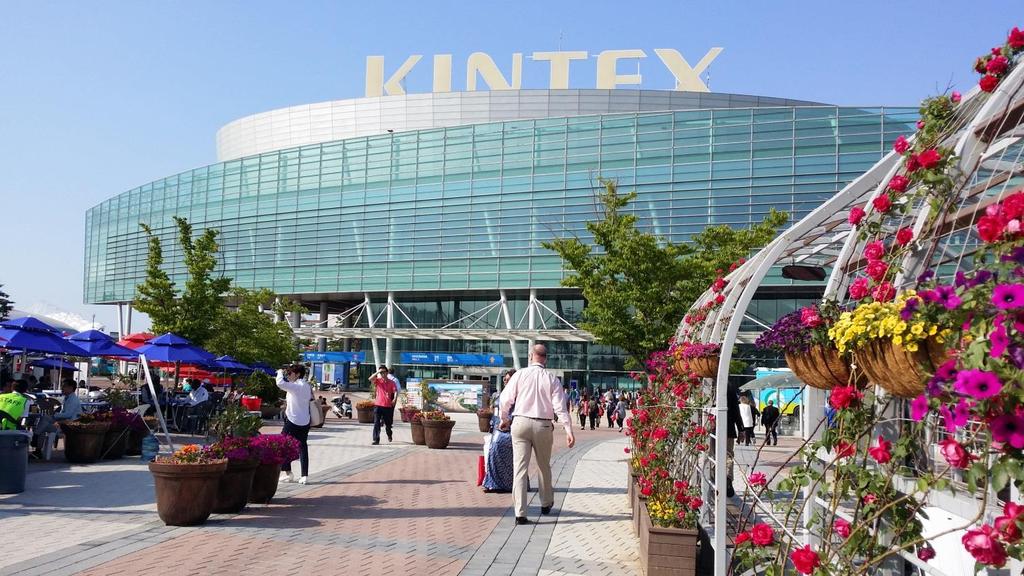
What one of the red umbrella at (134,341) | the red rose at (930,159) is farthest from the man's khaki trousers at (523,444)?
the red umbrella at (134,341)

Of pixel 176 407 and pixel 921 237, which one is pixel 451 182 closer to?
pixel 176 407

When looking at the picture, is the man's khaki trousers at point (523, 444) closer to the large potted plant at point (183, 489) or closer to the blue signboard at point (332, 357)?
the large potted plant at point (183, 489)

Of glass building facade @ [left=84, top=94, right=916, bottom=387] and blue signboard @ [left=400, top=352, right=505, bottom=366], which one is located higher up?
glass building facade @ [left=84, top=94, right=916, bottom=387]

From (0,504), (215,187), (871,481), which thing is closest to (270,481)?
(0,504)

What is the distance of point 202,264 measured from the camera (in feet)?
79.9

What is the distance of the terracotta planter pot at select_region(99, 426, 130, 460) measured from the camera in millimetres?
13773

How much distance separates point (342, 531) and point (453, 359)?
49.3 meters

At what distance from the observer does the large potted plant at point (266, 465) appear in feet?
30.2

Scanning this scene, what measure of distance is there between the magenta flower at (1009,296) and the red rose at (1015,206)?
0.26 m

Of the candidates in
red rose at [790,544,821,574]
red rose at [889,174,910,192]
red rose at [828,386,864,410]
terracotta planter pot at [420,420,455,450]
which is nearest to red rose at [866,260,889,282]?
red rose at [889,174,910,192]

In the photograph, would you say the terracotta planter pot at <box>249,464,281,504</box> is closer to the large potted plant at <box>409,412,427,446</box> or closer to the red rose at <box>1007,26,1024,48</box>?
the red rose at <box>1007,26,1024,48</box>

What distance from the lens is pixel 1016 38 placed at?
11.6ft

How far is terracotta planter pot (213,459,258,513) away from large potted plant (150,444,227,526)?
0.44 meters

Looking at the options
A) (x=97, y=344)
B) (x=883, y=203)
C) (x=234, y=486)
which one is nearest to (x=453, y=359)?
(x=97, y=344)
